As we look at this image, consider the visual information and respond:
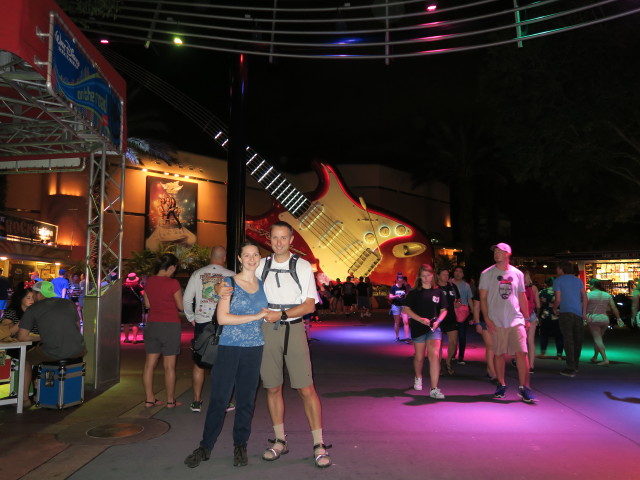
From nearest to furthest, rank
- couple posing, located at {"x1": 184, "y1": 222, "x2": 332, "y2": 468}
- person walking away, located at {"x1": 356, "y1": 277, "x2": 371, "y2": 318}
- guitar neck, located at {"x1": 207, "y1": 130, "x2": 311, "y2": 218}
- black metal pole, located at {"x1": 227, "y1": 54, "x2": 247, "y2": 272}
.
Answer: couple posing, located at {"x1": 184, "y1": 222, "x2": 332, "y2": 468}, black metal pole, located at {"x1": 227, "y1": 54, "x2": 247, "y2": 272}, person walking away, located at {"x1": 356, "y1": 277, "x2": 371, "y2": 318}, guitar neck, located at {"x1": 207, "y1": 130, "x2": 311, "y2": 218}

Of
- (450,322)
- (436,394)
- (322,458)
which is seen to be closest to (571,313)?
(450,322)

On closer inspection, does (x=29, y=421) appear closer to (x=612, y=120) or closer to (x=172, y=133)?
(x=612, y=120)

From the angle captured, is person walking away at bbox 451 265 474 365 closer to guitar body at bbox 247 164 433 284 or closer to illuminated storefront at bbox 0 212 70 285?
illuminated storefront at bbox 0 212 70 285

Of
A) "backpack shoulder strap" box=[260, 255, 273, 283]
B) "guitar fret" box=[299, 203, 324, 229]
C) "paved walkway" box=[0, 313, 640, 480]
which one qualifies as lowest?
"paved walkway" box=[0, 313, 640, 480]

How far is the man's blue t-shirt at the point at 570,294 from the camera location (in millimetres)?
8773

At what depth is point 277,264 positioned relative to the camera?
4.47m

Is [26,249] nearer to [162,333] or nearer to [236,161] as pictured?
[236,161]

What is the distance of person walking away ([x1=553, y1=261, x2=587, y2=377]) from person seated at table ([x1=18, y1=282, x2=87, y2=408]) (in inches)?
291

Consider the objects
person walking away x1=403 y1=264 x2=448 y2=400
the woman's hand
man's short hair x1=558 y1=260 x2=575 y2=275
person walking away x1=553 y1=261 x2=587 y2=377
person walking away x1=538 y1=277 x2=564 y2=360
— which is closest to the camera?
the woman's hand

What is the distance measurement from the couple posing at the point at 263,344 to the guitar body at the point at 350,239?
24.0 metres

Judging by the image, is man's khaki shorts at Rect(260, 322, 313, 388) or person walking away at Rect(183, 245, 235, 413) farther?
person walking away at Rect(183, 245, 235, 413)

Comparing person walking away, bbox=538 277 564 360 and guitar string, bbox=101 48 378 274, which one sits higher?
guitar string, bbox=101 48 378 274

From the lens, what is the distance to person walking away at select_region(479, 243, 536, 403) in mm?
6516

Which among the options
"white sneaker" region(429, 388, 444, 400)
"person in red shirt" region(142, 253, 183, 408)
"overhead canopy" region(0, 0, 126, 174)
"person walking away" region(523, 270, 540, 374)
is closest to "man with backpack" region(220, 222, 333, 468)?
"person in red shirt" region(142, 253, 183, 408)
